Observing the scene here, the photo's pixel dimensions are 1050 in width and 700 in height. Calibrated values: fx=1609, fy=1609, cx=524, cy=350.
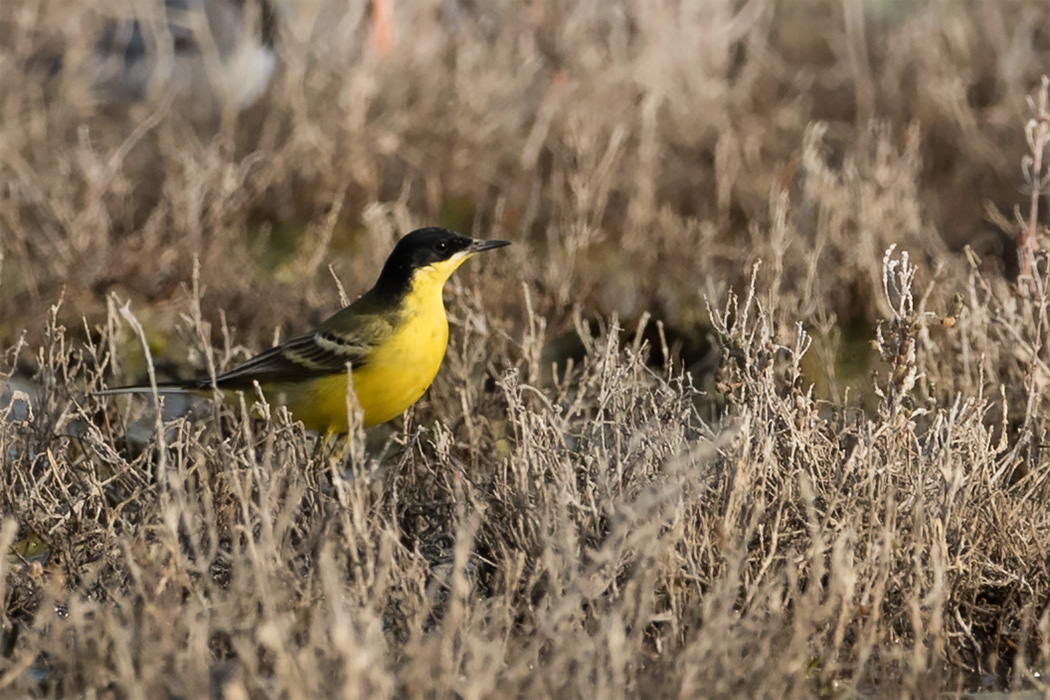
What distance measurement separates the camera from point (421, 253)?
5.85 meters

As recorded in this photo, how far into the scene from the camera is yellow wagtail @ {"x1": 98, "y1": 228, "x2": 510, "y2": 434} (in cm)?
563

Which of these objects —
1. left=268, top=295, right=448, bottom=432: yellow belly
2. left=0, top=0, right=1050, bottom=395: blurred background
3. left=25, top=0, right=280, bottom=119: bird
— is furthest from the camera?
left=25, top=0, right=280, bottom=119: bird

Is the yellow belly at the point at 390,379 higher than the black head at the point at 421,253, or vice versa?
the black head at the point at 421,253

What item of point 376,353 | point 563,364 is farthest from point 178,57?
point 376,353

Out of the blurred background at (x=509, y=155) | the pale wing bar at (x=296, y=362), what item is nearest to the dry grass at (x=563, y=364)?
the blurred background at (x=509, y=155)

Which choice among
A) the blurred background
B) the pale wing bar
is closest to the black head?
the pale wing bar

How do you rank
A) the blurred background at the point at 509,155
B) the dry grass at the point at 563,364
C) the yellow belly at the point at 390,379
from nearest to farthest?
the dry grass at the point at 563,364 < the yellow belly at the point at 390,379 < the blurred background at the point at 509,155

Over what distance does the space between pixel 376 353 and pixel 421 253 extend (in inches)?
17.4

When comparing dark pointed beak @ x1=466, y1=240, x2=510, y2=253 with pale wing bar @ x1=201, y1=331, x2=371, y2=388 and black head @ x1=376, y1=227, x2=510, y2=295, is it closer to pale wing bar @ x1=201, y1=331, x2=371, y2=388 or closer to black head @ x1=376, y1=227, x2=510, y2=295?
black head @ x1=376, y1=227, x2=510, y2=295

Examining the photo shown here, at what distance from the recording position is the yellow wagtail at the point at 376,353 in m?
5.63

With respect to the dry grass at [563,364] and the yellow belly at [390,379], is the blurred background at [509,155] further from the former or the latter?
the yellow belly at [390,379]

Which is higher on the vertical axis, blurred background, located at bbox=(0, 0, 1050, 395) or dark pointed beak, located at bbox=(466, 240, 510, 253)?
dark pointed beak, located at bbox=(466, 240, 510, 253)

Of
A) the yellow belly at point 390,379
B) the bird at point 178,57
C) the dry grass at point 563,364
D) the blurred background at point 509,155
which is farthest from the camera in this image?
the bird at point 178,57

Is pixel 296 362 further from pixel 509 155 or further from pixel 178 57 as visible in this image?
pixel 178 57
